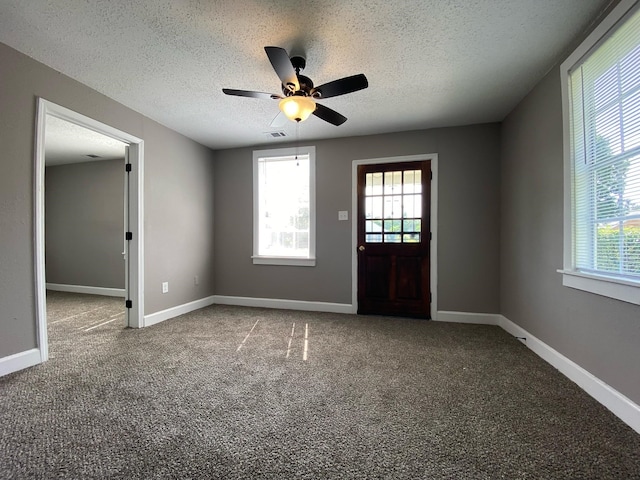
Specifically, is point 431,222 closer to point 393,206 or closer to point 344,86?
point 393,206

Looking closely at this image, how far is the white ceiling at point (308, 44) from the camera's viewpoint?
5.71 feet

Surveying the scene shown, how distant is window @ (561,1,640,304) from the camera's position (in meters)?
1.58

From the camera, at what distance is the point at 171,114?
3229 mm

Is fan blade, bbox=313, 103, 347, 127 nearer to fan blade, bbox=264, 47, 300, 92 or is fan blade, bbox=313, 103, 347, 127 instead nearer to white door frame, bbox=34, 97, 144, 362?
fan blade, bbox=264, 47, 300, 92

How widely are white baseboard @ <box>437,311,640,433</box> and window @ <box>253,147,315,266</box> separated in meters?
2.54

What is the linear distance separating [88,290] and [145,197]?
330cm

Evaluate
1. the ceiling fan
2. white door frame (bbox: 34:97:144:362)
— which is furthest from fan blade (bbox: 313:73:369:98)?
white door frame (bbox: 34:97:144:362)

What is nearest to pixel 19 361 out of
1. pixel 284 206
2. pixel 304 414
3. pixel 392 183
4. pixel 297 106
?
pixel 304 414

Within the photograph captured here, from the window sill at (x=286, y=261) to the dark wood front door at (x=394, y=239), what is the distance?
0.73 m

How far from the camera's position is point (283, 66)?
1851mm

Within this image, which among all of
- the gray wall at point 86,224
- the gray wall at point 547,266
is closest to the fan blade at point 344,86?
the gray wall at point 547,266

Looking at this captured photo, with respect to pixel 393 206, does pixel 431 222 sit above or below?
below

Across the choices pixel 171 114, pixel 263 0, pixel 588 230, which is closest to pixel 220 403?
pixel 263 0

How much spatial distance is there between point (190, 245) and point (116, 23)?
270 cm
